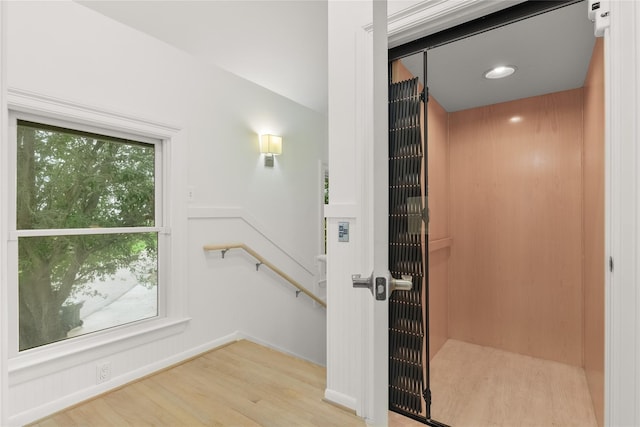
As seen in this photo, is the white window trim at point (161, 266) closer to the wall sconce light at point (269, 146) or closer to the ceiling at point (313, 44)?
the ceiling at point (313, 44)

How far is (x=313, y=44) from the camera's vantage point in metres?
2.43

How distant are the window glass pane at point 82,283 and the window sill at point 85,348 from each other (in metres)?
0.06

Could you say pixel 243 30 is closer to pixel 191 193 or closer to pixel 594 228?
pixel 191 193

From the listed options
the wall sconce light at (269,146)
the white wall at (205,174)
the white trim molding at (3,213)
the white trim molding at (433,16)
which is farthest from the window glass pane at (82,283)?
the white trim molding at (433,16)

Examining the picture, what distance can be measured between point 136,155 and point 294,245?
6.14 feet

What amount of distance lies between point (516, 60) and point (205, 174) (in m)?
2.25

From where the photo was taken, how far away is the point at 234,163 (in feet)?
9.45

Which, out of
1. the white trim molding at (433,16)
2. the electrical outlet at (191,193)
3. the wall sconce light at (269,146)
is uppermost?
the white trim molding at (433,16)

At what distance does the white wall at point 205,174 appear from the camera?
1.74m

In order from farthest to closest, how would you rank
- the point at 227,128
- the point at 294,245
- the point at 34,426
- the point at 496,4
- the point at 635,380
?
the point at 294,245 → the point at 227,128 → the point at 34,426 → the point at 496,4 → the point at 635,380

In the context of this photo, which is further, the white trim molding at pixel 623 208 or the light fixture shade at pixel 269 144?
the light fixture shade at pixel 269 144

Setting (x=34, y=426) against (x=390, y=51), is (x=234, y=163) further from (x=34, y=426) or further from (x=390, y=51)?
(x=34, y=426)

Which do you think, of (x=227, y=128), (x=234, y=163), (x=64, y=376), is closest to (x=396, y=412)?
(x=64, y=376)

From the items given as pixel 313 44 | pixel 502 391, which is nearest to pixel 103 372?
pixel 502 391
